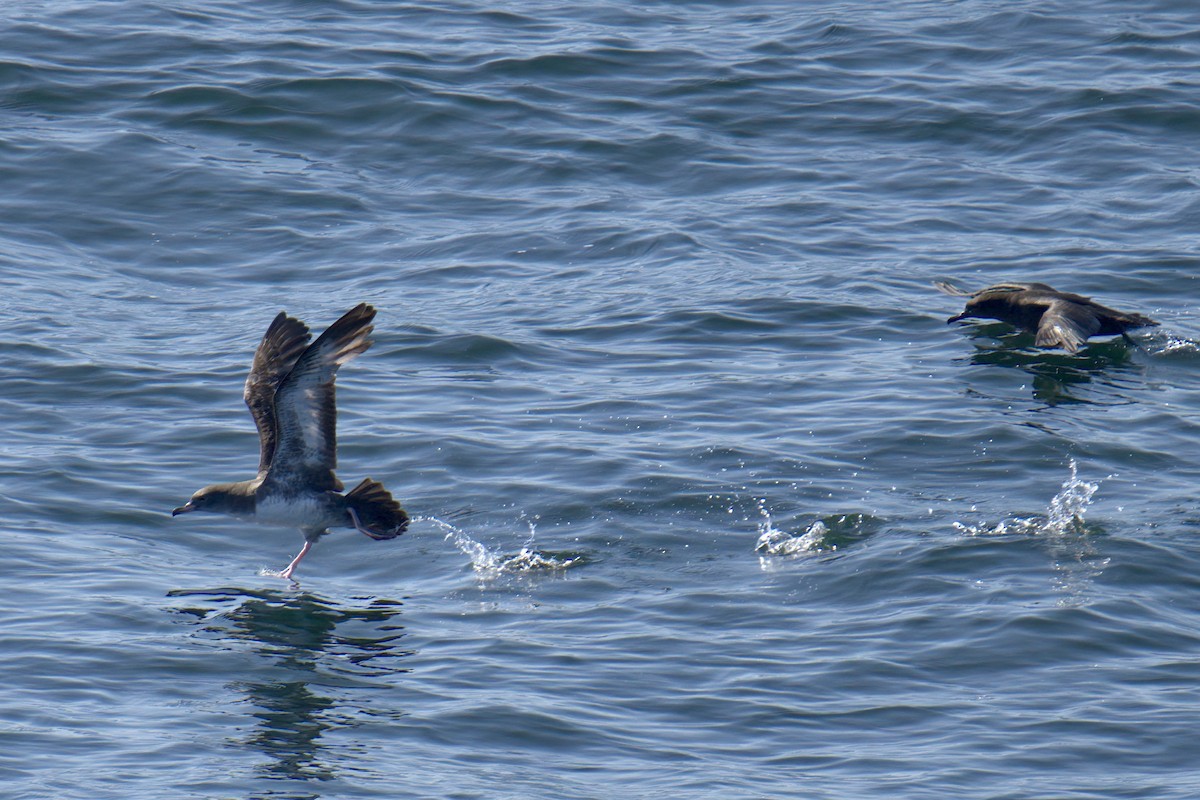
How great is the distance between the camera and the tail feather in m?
9.06

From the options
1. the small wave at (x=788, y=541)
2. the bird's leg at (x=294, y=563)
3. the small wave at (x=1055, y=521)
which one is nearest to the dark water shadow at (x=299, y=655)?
the bird's leg at (x=294, y=563)

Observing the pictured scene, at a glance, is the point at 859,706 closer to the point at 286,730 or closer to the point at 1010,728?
the point at 1010,728

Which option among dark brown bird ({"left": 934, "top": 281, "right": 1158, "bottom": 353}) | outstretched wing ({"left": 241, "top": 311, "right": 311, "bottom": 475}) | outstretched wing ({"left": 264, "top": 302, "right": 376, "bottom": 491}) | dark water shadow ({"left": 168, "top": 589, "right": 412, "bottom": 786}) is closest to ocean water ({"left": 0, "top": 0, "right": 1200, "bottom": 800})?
dark water shadow ({"left": 168, "top": 589, "right": 412, "bottom": 786})

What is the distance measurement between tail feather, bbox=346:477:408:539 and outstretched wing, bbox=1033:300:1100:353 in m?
5.13

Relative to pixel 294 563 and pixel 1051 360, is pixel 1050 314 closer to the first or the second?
pixel 1051 360

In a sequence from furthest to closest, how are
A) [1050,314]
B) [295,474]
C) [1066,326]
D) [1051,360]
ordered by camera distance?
1. [1051,360]
2. [1050,314]
3. [1066,326]
4. [295,474]

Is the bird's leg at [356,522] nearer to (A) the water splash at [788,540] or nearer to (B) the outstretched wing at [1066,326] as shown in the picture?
(A) the water splash at [788,540]

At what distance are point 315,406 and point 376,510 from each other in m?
0.64

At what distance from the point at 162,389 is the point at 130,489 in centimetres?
162

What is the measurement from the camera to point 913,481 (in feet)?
34.1

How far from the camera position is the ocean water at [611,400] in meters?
7.56

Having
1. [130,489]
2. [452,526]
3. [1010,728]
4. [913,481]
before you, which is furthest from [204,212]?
[1010,728]

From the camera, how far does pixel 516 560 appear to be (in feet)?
31.1

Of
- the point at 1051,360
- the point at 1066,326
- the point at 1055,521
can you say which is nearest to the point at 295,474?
the point at 1055,521
